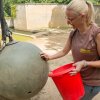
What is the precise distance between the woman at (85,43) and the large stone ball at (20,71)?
0.38 metres

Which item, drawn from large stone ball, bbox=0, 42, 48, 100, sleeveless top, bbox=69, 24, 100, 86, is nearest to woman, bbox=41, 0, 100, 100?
sleeveless top, bbox=69, 24, 100, 86

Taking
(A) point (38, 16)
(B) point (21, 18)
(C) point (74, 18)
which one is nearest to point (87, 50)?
(C) point (74, 18)

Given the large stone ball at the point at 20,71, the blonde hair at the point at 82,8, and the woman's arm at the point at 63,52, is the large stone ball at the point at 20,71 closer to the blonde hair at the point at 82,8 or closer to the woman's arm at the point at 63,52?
the woman's arm at the point at 63,52

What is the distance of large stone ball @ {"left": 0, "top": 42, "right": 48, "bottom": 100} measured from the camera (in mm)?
3148

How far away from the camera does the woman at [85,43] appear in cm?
280

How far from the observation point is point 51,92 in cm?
549

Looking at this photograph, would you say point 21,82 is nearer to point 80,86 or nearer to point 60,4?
point 80,86

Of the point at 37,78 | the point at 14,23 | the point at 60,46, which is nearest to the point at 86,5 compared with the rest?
the point at 37,78

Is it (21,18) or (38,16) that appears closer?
(38,16)

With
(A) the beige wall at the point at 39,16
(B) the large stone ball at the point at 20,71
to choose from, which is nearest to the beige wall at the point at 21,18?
(A) the beige wall at the point at 39,16

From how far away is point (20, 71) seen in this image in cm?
313

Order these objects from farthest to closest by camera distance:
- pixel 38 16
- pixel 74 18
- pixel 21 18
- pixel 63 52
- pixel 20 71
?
pixel 21 18 → pixel 38 16 → pixel 63 52 → pixel 20 71 → pixel 74 18

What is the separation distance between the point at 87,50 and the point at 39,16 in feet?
51.6

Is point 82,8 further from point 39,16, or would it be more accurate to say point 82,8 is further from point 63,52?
point 39,16
